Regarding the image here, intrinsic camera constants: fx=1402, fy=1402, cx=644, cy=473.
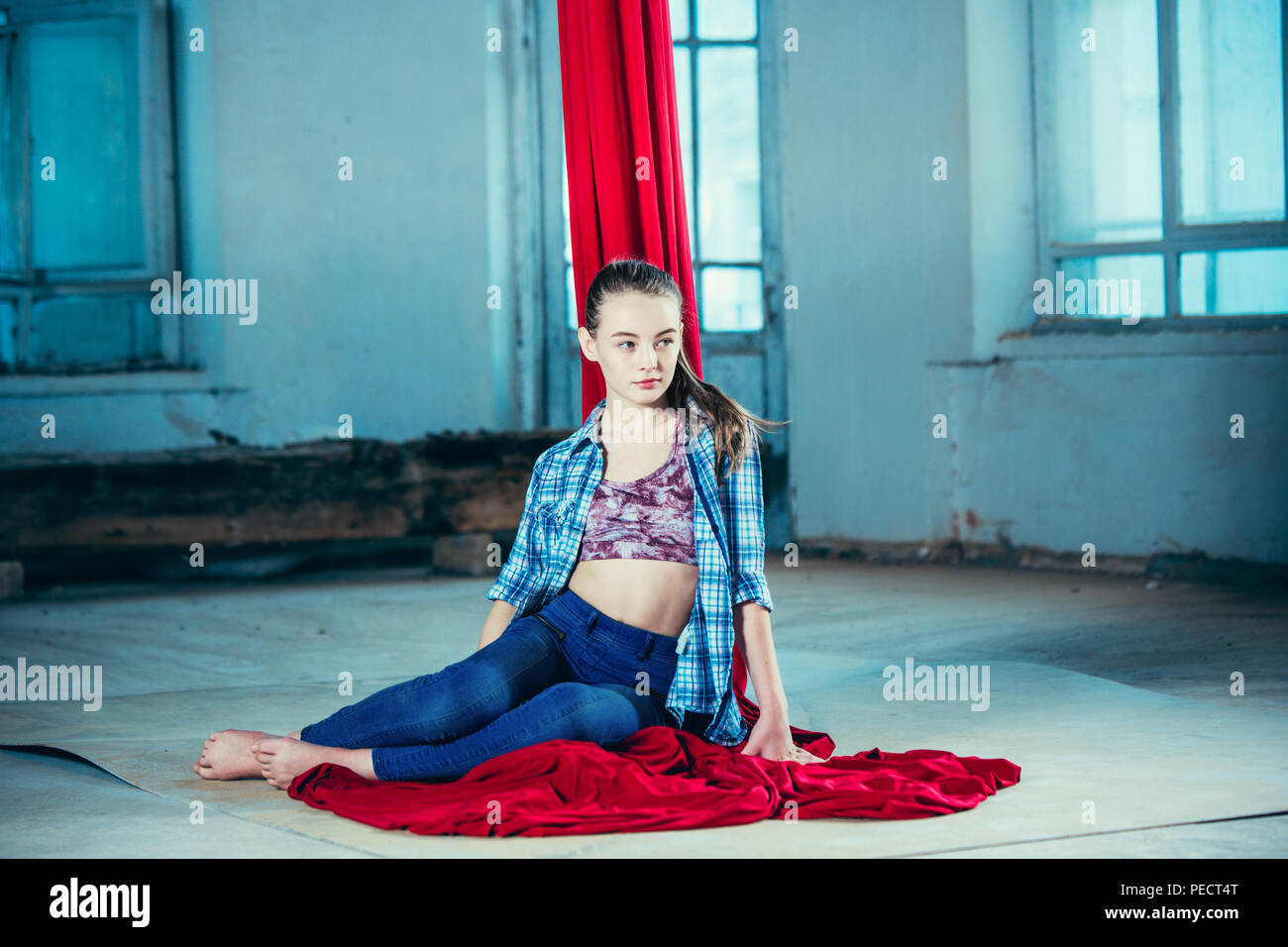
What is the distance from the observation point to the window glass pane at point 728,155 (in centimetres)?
676

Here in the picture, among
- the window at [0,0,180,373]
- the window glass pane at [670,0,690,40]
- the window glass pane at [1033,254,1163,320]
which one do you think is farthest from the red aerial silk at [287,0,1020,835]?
the window at [0,0,180,373]

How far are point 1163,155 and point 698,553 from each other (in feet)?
12.6

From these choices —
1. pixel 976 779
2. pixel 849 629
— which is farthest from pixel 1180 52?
pixel 976 779

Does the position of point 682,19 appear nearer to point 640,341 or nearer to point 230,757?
point 640,341

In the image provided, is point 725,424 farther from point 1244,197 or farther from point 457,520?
point 1244,197

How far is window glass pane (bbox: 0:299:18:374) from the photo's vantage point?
22.4 ft

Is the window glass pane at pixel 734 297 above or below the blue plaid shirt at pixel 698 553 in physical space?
above

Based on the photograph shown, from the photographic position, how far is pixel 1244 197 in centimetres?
556

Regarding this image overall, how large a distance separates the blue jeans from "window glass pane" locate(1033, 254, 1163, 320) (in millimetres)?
Result: 3803

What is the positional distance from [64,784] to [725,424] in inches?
59.5

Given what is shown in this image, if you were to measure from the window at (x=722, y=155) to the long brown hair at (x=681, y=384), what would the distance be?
13.0 feet

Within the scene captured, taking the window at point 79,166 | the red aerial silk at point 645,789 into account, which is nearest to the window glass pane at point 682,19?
the window at point 79,166

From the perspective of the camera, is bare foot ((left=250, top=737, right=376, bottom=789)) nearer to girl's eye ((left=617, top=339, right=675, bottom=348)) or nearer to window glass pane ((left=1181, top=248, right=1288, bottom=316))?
girl's eye ((left=617, top=339, right=675, bottom=348))

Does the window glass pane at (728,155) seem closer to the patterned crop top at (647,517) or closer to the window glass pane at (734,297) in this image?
the window glass pane at (734,297)
